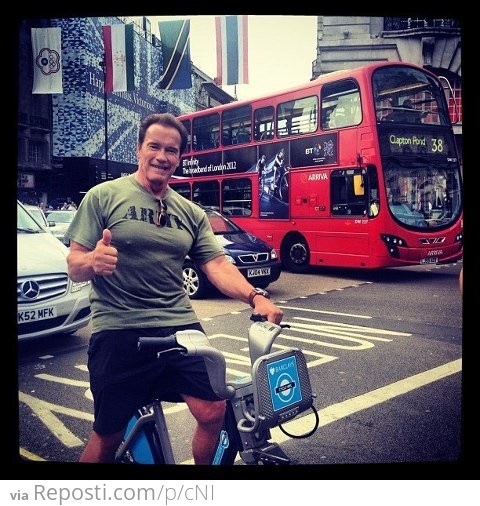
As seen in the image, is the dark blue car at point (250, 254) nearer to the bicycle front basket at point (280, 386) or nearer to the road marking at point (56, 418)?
the road marking at point (56, 418)

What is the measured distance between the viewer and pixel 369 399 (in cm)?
280

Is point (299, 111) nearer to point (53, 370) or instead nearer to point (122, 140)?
point (122, 140)

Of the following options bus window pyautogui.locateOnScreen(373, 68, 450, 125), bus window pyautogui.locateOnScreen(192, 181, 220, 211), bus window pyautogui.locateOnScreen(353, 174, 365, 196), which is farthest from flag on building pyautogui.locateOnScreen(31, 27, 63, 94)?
bus window pyautogui.locateOnScreen(353, 174, 365, 196)

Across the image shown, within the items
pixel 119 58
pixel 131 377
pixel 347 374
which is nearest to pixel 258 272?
pixel 347 374

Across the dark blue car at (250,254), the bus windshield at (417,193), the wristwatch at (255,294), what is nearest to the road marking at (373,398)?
the wristwatch at (255,294)

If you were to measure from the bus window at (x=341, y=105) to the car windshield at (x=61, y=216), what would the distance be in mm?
1980

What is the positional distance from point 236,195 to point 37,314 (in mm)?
1273

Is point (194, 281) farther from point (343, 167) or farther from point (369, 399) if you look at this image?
point (343, 167)

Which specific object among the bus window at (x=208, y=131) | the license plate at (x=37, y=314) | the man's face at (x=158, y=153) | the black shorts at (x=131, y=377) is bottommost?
the black shorts at (x=131, y=377)

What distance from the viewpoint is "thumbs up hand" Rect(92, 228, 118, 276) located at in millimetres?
1594

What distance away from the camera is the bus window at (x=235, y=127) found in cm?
325

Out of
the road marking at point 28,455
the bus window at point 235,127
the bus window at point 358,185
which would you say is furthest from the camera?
the bus window at point 358,185

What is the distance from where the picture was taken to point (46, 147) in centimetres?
217

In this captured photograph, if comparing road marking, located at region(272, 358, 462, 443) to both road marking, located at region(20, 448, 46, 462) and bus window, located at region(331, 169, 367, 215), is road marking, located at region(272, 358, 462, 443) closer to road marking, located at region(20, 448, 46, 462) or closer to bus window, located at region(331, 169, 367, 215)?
road marking, located at region(20, 448, 46, 462)
